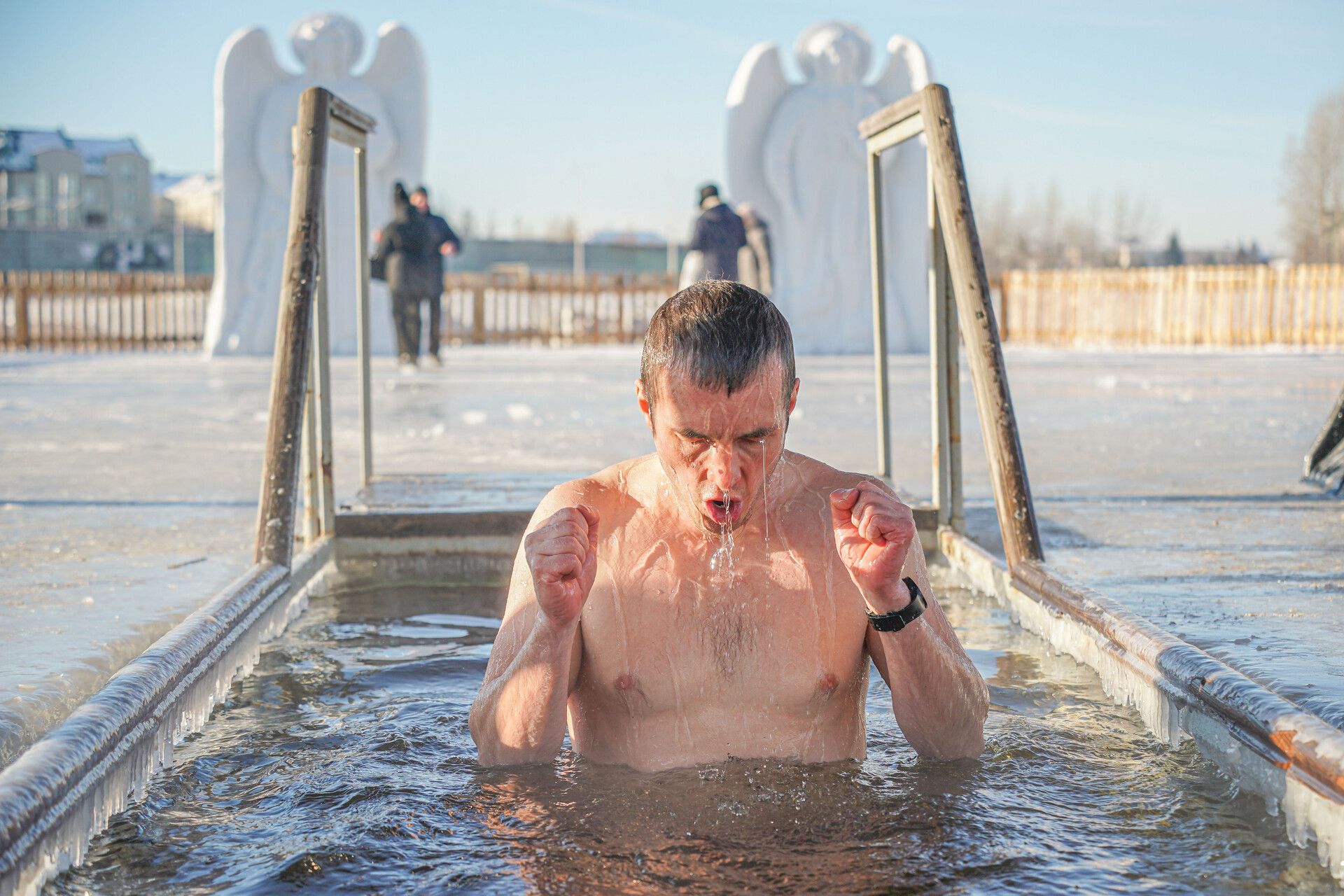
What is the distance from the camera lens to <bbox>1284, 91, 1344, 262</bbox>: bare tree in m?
49.5

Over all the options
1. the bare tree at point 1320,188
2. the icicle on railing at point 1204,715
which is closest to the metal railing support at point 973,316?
the icicle on railing at point 1204,715

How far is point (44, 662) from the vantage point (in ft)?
9.87

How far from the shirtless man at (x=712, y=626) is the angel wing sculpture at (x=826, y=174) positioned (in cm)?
1761

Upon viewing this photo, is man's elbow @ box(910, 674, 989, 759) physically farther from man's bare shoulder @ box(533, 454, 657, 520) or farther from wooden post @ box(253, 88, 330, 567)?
wooden post @ box(253, 88, 330, 567)

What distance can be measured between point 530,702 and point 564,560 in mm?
384

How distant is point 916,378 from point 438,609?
37.3 feet

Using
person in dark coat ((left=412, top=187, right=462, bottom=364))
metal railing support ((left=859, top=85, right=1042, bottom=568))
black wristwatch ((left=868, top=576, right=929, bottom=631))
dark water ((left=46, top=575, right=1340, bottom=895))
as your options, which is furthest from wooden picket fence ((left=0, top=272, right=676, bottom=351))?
black wristwatch ((left=868, top=576, right=929, bottom=631))

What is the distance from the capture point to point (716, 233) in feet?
45.8

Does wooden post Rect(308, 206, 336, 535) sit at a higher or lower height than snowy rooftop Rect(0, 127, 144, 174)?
lower

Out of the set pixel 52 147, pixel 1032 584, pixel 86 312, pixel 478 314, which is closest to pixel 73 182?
pixel 52 147

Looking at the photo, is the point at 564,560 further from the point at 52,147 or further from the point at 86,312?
the point at 52,147

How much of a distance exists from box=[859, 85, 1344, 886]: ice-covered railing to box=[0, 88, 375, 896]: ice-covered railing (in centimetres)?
187

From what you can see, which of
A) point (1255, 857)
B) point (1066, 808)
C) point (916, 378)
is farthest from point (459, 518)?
point (916, 378)

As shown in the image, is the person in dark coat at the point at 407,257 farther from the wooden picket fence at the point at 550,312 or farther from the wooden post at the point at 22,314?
the wooden post at the point at 22,314
